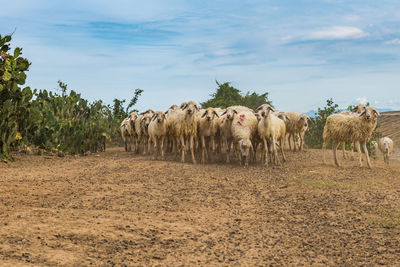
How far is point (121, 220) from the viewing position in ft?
24.6

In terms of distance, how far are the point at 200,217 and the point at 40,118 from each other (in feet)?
41.7

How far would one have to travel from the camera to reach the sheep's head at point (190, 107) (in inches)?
597

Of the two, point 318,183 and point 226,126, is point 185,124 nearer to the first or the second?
point 226,126

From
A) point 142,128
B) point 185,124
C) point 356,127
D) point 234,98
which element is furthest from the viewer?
point 234,98

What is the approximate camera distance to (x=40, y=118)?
60.2 ft

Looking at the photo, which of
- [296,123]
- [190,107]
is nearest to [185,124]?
[190,107]

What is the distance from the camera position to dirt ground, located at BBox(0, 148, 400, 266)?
6.05m

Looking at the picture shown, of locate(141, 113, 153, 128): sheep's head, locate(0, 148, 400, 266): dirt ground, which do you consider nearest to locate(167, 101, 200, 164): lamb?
locate(0, 148, 400, 266): dirt ground

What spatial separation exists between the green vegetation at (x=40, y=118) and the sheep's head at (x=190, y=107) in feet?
21.8

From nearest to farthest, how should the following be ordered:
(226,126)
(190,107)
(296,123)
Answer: (190,107) → (226,126) → (296,123)

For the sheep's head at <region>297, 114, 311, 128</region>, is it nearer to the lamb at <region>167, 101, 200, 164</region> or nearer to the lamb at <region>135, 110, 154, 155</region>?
the lamb at <region>167, 101, 200, 164</region>

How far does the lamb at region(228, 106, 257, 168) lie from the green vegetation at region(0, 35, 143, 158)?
326 inches

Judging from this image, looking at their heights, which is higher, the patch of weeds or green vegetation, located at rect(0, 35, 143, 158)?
green vegetation, located at rect(0, 35, 143, 158)

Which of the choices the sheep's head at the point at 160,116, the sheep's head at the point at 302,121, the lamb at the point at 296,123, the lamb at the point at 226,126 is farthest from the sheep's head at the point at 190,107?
the sheep's head at the point at 302,121
